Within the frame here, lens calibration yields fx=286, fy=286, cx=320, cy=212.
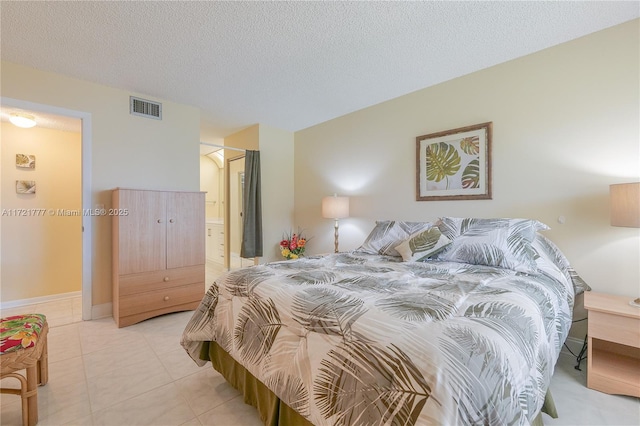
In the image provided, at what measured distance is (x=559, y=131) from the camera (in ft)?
7.42

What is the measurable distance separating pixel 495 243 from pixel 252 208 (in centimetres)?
316

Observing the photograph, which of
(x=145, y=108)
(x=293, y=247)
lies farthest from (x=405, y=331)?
(x=145, y=108)

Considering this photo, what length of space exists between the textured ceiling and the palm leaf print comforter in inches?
67.6

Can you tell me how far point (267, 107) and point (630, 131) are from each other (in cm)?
333

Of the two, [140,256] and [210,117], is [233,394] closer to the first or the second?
[140,256]

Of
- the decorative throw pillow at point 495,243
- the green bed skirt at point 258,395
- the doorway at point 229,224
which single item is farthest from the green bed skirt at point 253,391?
the doorway at point 229,224

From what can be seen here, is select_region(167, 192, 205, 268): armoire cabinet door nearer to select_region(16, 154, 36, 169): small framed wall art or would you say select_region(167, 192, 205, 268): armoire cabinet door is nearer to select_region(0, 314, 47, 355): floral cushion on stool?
select_region(0, 314, 47, 355): floral cushion on stool

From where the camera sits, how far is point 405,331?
960mm

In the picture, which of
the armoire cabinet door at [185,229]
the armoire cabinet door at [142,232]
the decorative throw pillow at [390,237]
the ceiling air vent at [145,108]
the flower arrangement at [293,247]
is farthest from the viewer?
the flower arrangement at [293,247]

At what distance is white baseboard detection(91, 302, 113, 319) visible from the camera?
116 inches

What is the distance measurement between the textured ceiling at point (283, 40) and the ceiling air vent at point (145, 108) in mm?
121

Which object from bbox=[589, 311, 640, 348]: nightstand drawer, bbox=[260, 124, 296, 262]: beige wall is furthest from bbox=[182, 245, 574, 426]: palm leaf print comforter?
bbox=[260, 124, 296, 262]: beige wall

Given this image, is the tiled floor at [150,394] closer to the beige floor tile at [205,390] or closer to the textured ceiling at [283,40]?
the beige floor tile at [205,390]

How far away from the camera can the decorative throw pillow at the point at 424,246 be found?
2.23m
